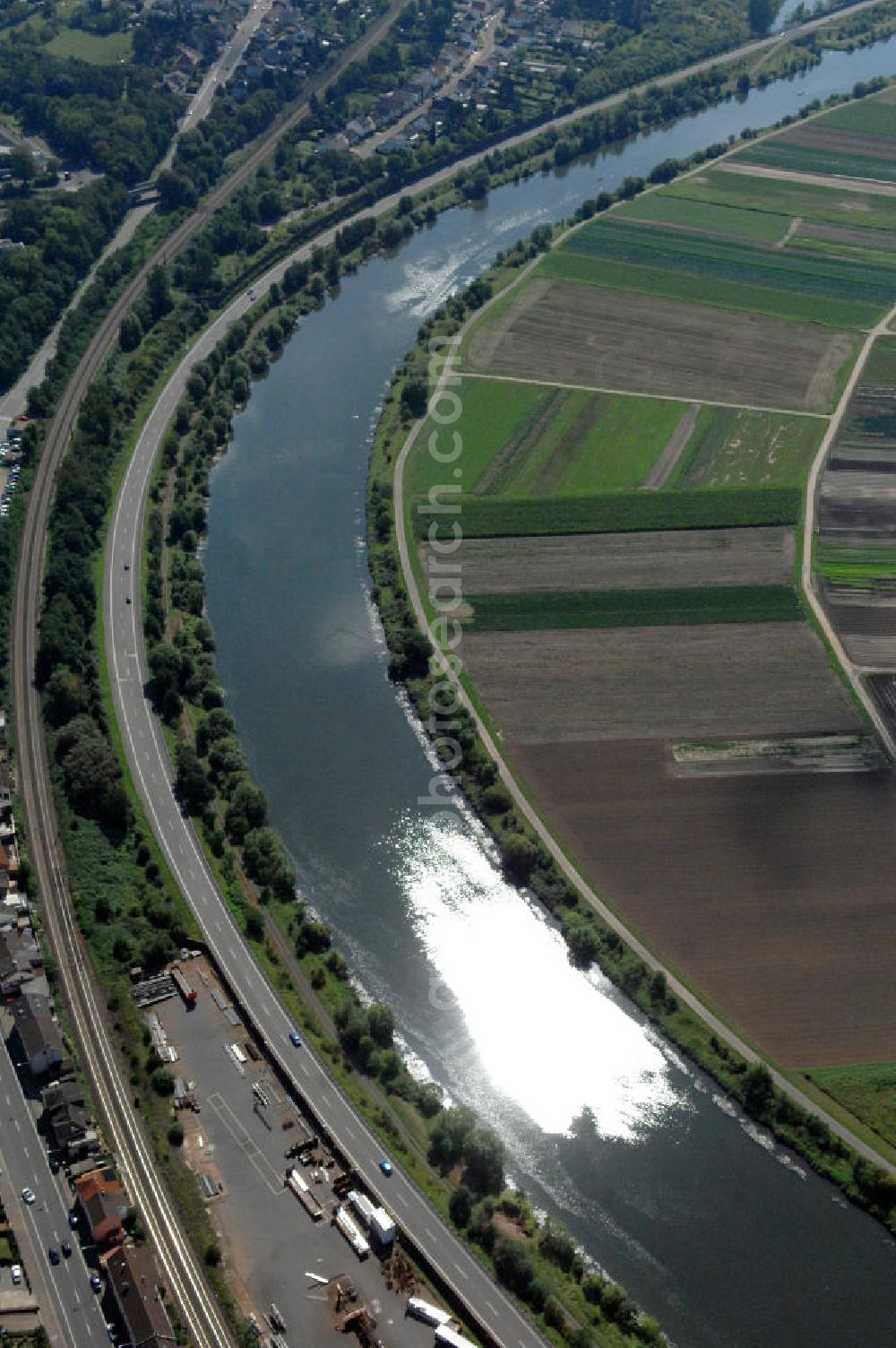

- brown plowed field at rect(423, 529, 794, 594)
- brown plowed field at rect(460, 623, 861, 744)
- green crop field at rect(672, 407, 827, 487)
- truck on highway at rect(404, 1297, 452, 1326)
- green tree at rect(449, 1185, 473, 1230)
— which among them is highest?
green crop field at rect(672, 407, 827, 487)

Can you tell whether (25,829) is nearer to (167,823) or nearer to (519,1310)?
(167,823)

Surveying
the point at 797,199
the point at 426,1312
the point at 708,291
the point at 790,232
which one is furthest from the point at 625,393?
the point at 426,1312

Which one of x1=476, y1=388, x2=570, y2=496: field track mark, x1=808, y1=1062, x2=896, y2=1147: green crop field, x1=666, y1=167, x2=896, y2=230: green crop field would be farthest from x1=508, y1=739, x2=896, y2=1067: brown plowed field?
x1=666, y1=167, x2=896, y2=230: green crop field

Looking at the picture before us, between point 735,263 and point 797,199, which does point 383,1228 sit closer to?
point 735,263

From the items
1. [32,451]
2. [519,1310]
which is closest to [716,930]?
[519,1310]

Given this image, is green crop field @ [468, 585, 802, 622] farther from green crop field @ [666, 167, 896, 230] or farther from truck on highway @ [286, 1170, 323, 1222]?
green crop field @ [666, 167, 896, 230]
